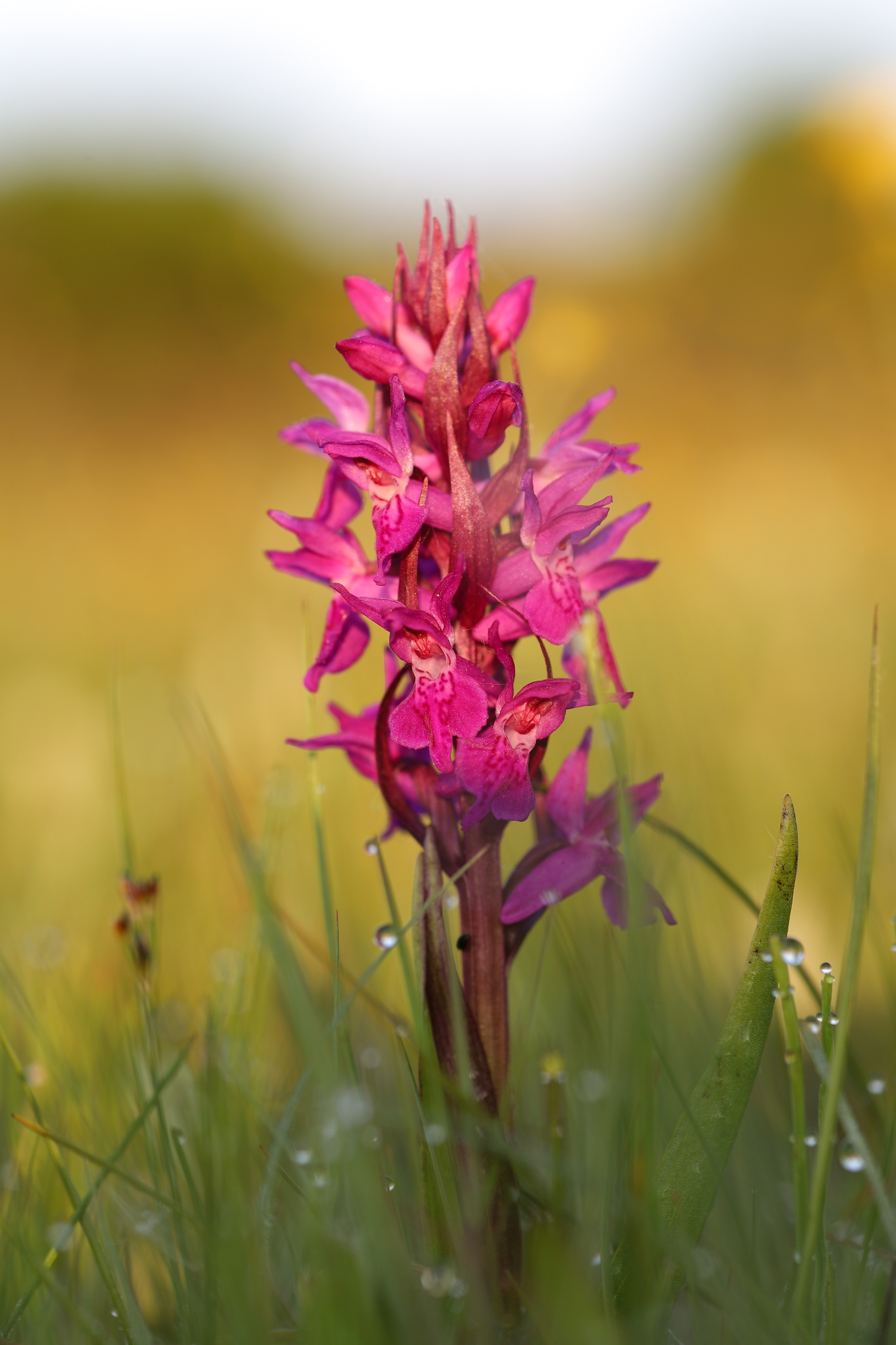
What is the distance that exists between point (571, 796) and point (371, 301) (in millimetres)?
515

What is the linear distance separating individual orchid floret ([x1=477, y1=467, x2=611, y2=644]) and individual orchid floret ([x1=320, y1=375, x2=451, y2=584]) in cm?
7

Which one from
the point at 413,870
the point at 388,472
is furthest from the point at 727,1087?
the point at 413,870

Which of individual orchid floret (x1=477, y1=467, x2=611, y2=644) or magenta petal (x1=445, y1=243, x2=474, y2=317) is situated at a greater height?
magenta petal (x1=445, y1=243, x2=474, y2=317)

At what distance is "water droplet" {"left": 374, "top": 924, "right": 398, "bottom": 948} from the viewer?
2.72 ft

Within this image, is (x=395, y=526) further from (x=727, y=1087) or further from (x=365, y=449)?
(x=727, y=1087)

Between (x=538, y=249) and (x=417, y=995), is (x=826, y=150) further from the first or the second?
(x=538, y=249)

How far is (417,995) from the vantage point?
2.69 feet

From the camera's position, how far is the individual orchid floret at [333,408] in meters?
1.04

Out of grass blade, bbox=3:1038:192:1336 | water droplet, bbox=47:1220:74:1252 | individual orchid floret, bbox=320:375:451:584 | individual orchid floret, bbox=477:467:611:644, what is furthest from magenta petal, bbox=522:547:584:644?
water droplet, bbox=47:1220:74:1252

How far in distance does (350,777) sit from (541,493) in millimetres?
1482

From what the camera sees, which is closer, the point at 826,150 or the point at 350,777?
the point at 350,777

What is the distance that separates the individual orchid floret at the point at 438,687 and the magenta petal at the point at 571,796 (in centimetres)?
14

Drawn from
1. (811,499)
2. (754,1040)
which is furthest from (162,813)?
(811,499)

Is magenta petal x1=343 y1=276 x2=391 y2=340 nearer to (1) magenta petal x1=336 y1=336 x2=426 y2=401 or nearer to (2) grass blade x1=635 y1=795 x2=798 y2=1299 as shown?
(1) magenta petal x1=336 y1=336 x2=426 y2=401
